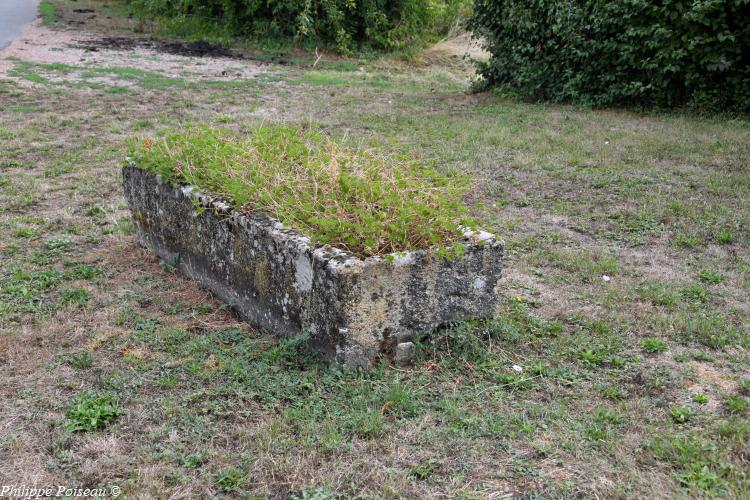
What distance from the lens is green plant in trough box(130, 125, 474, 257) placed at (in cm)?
369

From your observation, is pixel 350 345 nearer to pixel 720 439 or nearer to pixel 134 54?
pixel 720 439

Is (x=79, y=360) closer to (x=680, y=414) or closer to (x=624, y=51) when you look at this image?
(x=680, y=414)

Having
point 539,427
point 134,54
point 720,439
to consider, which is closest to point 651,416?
point 720,439

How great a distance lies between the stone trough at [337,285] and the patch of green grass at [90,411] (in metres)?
1.05

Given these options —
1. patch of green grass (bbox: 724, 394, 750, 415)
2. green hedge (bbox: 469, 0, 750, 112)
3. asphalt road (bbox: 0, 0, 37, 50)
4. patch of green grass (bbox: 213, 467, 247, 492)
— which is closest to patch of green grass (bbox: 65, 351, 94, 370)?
patch of green grass (bbox: 213, 467, 247, 492)

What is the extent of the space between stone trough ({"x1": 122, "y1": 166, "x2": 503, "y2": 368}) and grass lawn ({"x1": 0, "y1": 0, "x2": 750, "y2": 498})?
0.44ft

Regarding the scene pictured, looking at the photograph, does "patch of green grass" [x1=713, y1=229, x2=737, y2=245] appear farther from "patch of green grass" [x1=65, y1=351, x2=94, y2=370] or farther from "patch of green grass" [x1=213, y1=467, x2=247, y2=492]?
"patch of green grass" [x1=65, y1=351, x2=94, y2=370]

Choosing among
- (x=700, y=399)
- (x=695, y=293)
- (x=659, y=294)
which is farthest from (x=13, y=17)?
(x=700, y=399)

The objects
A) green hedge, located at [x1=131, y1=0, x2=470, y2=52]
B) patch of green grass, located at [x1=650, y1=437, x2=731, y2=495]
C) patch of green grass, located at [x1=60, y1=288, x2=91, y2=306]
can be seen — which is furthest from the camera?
green hedge, located at [x1=131, y1=0, x2=470, y2=52]

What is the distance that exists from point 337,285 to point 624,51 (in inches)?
357

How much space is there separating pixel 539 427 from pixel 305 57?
15257 millimetres

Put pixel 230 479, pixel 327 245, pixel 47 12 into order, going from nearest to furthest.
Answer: pixel 230 479
pixel 327 245
pixel 47 12

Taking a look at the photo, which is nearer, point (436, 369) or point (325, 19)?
point (436, 369)

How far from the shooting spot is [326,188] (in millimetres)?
4039
